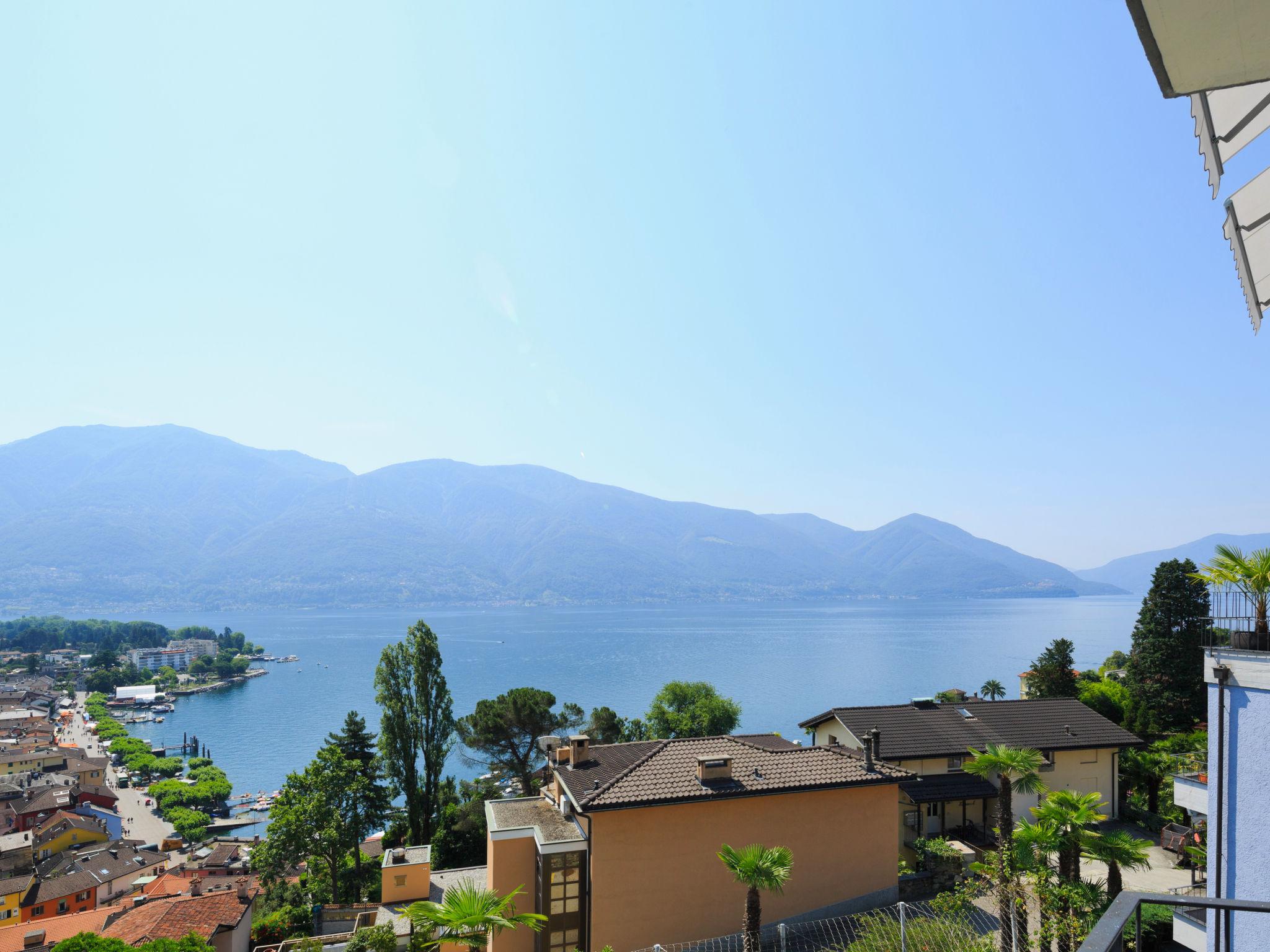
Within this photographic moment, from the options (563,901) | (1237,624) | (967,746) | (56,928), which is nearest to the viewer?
(1237,624)

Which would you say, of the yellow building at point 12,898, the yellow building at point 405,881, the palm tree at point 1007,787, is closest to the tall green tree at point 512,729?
the yellow building at point 405,881

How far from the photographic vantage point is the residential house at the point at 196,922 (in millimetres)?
21734

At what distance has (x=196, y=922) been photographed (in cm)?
2231

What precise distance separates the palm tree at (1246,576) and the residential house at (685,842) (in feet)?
25.2

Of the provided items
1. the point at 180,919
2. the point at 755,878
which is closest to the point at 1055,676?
the point at 755,878

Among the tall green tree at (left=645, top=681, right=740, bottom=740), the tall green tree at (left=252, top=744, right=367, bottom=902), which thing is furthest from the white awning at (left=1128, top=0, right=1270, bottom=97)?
the tall green tree at (left=645, top=681, right=740, bottom=740)

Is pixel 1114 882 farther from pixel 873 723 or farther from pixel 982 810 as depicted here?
pixel 873 723

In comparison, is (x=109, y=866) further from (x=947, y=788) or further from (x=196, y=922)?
(x=947, y=788)

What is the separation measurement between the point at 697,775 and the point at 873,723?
9249 mm

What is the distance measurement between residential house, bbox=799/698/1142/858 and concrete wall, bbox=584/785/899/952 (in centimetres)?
356

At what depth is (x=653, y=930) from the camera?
1188cm

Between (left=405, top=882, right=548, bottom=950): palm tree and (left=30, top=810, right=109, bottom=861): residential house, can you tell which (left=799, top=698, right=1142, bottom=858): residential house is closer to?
(left=405, top=882, right=548, bottom=950): palm tree

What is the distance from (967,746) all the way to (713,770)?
9867mm

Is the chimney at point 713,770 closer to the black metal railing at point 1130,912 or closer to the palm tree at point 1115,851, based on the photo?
the palm tree at point 1115,851
